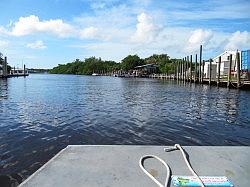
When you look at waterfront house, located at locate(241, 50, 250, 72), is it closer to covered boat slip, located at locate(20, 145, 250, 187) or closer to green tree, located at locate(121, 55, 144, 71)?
covered boat slip, located at locate(20, 145, 250, 187)

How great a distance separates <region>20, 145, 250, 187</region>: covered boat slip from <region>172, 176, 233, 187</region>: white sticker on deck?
9 cm

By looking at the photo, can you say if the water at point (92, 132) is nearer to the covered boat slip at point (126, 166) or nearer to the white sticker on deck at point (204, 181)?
the covered boat slip at point (126, 166)

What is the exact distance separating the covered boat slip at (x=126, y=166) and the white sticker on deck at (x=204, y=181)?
0.09 m

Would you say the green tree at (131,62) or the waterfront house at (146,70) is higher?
the green tree at (131,62)

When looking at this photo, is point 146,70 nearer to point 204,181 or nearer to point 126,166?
point 126,166

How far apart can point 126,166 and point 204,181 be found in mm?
948

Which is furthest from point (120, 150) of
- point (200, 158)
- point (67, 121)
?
point (67, 121)

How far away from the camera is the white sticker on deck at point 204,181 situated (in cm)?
336

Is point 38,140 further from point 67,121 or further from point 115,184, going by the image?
point 115,184

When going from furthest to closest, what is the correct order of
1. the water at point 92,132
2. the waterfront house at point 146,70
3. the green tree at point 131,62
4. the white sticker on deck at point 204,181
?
the green tree at point 131,62 < the waterfront house at point 146,70 < the water at point 92,132 < the white sticker on deck at point 204,181

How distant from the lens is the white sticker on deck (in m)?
3.36

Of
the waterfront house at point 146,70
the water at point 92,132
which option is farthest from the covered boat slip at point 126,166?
the waterfront house at point 146,70

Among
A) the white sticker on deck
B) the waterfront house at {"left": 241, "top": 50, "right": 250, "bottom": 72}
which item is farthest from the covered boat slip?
the waterfront house at {"left": 241, "top": 50, "right": 250, "bottom": 72}

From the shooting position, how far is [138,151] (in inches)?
176
